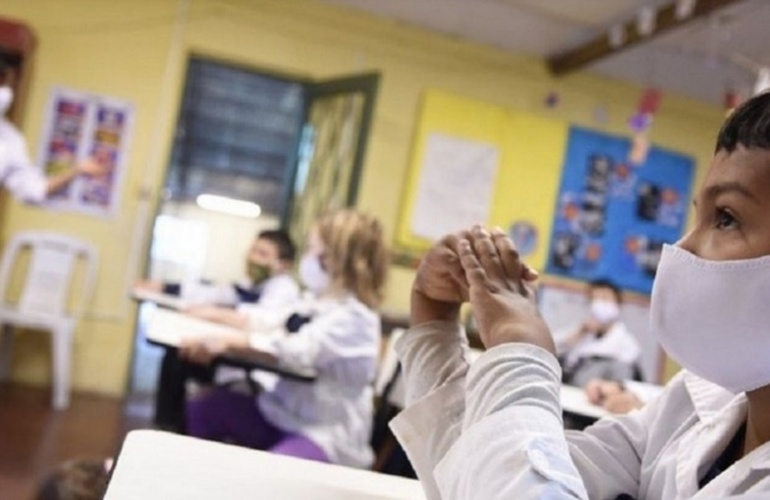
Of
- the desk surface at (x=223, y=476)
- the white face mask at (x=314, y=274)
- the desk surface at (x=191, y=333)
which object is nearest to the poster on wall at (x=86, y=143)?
the desk surface at (x=191, y=333)

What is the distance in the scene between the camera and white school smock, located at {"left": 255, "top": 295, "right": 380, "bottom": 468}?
2.27 m

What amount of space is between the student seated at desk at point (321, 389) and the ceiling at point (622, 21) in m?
2.72

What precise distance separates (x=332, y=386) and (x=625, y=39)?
324cm

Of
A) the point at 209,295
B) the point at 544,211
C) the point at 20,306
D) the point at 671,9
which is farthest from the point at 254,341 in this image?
the point at 544,211

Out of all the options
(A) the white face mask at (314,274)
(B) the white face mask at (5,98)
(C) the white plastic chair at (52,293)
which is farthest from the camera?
(C) the white plastic chair at (52,293)

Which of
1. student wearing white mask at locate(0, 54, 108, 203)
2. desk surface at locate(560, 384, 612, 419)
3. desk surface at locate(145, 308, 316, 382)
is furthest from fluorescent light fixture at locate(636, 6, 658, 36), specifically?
student wearing white mask at locate(0, 54, 108, 203)

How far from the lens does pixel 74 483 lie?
1.57 m

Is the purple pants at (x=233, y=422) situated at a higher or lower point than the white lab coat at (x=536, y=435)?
lower

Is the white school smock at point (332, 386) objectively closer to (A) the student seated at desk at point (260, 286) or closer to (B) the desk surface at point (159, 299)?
(B) the desk surface at point (159, 299)

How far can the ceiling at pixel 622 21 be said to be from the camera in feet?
15.0

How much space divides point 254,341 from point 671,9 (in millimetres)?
2904

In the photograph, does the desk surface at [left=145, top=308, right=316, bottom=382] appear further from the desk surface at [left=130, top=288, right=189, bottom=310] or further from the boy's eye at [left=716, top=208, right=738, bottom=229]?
the boy's eye at [left=716, top=208, right=738, bottom=229]

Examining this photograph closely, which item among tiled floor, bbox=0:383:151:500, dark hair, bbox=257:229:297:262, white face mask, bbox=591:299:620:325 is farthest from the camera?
white face mask, bbox=591:299:620:325

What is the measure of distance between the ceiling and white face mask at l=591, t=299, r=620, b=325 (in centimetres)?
140
